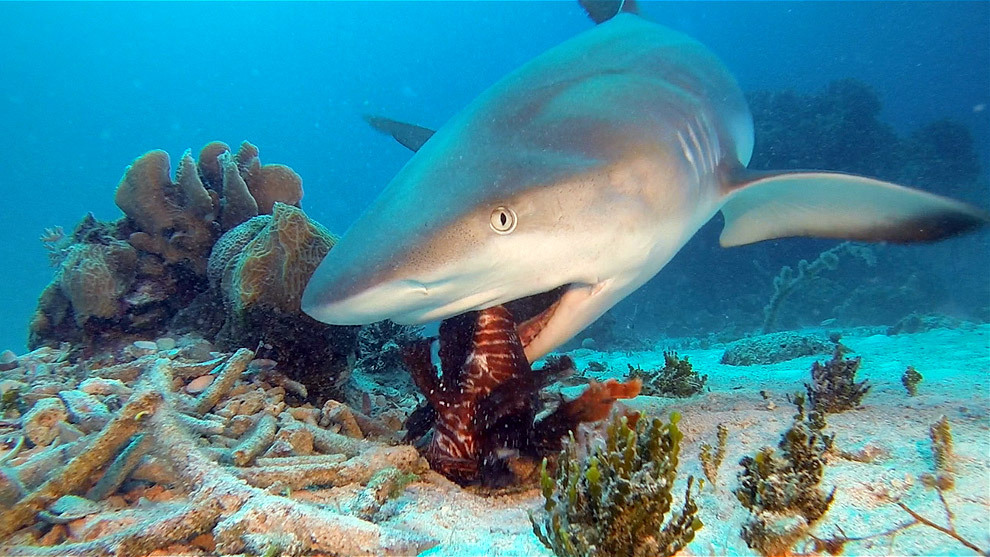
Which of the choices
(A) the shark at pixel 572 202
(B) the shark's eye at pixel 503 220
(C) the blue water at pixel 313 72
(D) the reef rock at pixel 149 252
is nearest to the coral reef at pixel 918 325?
(A) the shark at pixel 572 202

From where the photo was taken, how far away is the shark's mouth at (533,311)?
2787mm

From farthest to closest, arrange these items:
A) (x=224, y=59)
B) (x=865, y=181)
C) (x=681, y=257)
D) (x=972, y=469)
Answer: (x=224, y=59) < (x=681, y=257) < (x=865, y=181) < (x=972, y=469)

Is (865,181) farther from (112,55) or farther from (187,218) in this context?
(112,55)

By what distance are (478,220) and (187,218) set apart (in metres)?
4.06

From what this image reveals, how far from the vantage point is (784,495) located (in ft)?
6.03

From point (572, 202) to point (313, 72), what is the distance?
618 feet

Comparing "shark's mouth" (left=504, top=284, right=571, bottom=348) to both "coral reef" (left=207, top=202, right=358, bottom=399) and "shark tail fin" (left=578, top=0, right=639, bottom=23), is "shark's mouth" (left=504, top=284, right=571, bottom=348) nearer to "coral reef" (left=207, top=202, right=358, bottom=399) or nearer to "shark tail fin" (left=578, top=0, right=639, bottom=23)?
"coral reef" (left=207, top=202, right=358, bottom=399)

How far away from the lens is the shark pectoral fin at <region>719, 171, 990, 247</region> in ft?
10.5

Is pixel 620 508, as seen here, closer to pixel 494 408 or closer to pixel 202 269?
pixel 494 408

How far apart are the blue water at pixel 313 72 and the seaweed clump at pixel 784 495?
46.3 metres

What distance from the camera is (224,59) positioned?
513 feet

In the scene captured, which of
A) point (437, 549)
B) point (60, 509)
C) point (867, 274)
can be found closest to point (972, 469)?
Answer: point (437, 549)

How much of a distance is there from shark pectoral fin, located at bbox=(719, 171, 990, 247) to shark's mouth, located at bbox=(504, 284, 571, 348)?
150 centimetres

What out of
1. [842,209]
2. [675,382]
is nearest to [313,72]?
[675,382]
